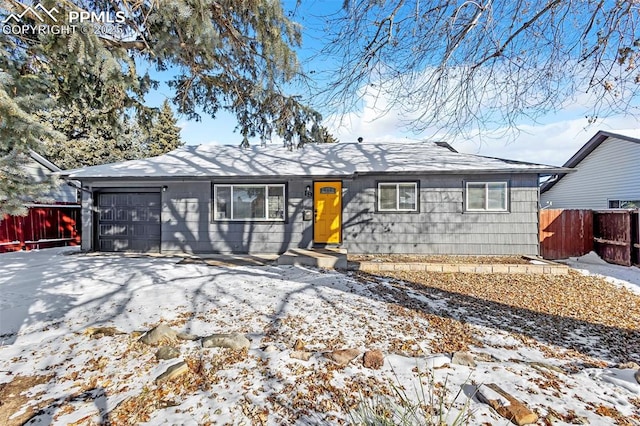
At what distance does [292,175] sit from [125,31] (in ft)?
15.0

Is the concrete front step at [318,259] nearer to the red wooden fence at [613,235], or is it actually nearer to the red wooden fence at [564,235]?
the red wooden fence at [564,235]

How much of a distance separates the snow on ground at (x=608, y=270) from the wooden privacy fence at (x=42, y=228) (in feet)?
51.7

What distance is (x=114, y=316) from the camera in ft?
12.8

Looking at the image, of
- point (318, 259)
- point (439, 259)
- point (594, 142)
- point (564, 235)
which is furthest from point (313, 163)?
point (594, 142)

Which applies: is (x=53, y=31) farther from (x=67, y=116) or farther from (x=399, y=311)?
(x=67, y=116)

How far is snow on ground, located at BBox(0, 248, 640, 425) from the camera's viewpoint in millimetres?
2152

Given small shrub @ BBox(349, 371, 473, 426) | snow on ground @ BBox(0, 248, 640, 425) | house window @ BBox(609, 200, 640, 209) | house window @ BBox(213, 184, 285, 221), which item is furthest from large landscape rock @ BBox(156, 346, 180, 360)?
house window @ BBox(609, 200, 640, 209)

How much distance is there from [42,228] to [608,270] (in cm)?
1677

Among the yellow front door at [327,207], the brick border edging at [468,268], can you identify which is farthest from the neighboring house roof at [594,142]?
the yellow front door at [327,207]

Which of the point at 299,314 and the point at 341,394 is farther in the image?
the point at 299,314

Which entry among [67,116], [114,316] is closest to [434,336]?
[114,316]

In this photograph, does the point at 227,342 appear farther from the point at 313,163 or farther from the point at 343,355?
the point at 313,163

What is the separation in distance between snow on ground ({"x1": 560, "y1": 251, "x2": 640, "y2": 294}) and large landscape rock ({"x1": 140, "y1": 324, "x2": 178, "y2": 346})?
7.91m

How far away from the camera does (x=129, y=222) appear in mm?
9109
